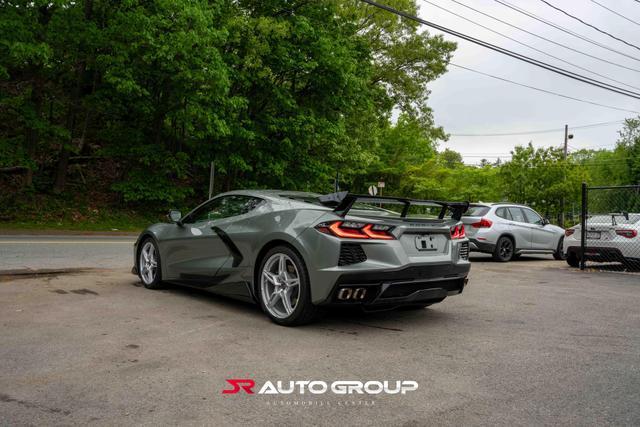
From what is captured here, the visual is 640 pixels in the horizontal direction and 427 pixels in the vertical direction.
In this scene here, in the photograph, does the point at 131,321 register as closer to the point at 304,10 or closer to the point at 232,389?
the point at 232,389

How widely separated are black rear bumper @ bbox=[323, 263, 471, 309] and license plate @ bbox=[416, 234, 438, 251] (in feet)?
0.60

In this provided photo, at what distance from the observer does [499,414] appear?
10.3ft

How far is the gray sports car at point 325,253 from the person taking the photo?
5016 mm

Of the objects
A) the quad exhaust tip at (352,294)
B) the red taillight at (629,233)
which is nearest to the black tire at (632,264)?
the red taillight at (629,233)

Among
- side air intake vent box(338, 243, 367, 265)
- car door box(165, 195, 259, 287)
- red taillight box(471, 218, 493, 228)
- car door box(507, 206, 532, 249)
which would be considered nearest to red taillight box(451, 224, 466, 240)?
side air intake vent box(338, 243, 367, 265)

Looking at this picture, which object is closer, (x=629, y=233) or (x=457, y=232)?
(x=457, y=232)

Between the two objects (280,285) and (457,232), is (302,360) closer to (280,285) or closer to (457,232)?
(280,285)

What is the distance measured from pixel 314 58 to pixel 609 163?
78.7 m

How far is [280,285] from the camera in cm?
543

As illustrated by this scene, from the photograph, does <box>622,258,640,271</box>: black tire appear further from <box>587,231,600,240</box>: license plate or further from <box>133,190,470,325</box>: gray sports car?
<box>133,190,470,325</box>: gray sports car

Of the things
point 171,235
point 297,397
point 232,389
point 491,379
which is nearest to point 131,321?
point 171,235

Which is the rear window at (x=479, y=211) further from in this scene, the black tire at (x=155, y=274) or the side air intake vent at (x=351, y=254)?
the side air intake vent at (x=351, y=254)

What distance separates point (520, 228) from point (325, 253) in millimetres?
10775

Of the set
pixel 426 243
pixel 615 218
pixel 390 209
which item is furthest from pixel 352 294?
pixel 615 218
